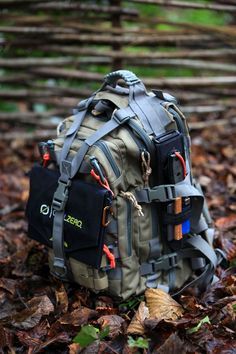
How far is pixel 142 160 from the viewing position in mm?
1854

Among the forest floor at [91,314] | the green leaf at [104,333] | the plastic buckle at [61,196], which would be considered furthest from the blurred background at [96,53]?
the green leaf at [104,333]

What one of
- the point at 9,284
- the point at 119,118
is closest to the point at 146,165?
the point at 119,118

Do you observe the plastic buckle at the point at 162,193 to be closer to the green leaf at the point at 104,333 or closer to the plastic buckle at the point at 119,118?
the plastic buckle at the point at 119,118

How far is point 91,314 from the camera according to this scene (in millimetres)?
1933

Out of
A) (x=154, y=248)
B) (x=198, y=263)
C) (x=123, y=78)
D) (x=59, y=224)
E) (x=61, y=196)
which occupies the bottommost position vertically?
(x=198, y=263)

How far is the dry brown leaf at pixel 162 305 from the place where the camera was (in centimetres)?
188

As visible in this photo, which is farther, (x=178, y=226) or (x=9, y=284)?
(x=9, y=284)

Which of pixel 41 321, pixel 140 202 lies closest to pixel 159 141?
pixel 140 202

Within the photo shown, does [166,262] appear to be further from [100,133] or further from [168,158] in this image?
[100,133]

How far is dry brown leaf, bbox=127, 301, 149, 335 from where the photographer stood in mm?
1789

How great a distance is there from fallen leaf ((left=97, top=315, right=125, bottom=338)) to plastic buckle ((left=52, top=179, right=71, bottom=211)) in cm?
45

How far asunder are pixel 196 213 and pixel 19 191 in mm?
1541

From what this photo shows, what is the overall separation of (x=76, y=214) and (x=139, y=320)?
462 millimetres

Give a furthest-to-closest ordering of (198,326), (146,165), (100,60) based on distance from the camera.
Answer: (100,60), (146,165), (198,326)
